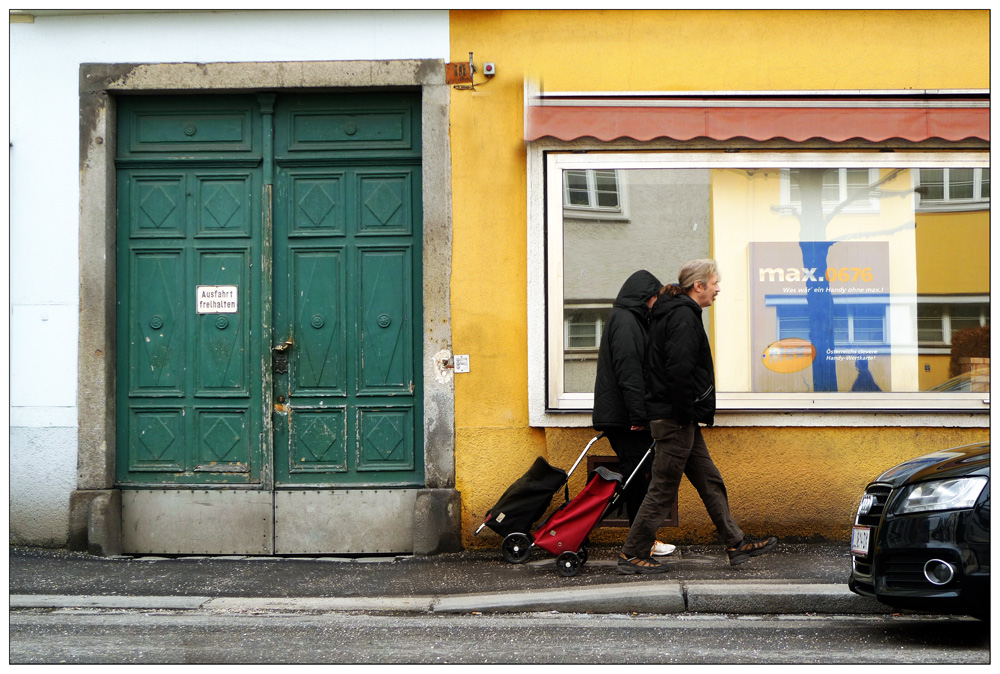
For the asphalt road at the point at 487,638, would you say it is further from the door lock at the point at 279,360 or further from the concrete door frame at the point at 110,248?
the door lock at the point at 279,360

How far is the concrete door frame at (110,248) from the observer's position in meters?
7.16

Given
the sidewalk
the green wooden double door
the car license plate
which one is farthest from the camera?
the green wooden double door

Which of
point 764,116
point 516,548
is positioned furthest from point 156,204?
point 764,116

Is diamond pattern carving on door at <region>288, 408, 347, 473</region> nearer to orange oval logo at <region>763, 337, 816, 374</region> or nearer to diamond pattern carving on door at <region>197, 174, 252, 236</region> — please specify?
diamond pattern carving on door at <region>197, 174, 252, 236</region>

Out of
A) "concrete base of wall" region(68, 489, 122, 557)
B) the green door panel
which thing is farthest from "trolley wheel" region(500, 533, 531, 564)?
"concrete base of wall" region(68, 489, 122, 557)

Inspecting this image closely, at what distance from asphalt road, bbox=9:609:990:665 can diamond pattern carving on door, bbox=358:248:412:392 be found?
219cm

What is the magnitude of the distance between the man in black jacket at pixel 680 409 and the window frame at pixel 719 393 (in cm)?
94

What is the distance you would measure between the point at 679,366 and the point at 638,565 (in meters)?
1.31

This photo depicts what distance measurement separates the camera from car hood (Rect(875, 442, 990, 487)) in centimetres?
446

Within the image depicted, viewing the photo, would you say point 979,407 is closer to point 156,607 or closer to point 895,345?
point 895,345

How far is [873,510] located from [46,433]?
5.73 meters

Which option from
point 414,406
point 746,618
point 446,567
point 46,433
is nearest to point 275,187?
point 414,406

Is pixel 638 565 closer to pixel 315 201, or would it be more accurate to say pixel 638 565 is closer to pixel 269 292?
pixel 269 292

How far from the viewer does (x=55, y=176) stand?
23.9 feet
